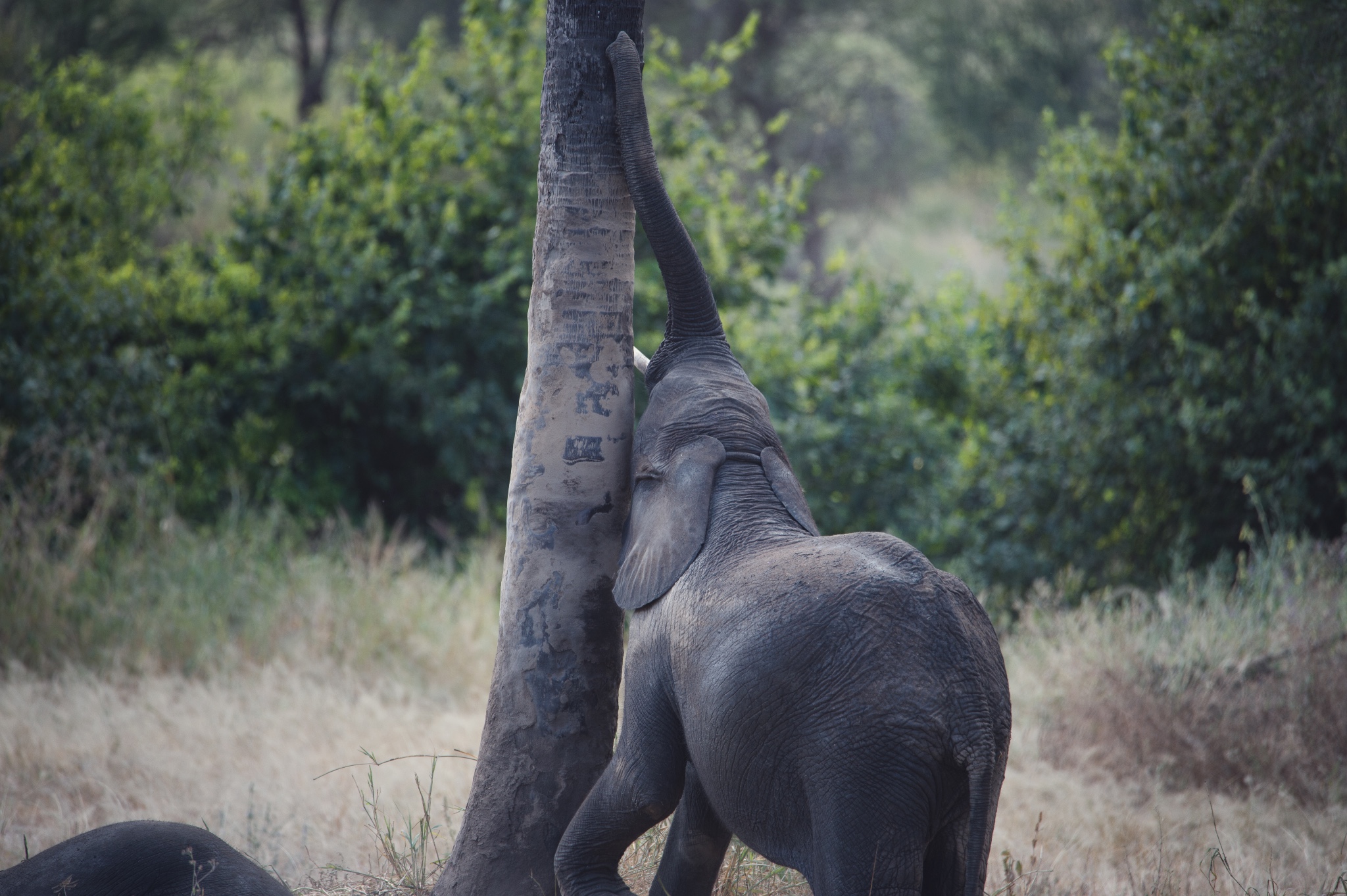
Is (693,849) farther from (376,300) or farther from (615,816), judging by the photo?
(376,300)

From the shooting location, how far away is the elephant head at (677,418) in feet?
10.2

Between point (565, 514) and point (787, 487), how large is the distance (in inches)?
27.8

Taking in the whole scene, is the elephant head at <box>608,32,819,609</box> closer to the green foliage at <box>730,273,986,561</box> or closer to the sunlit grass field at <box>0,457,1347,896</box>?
the sunlit grass field at <box>0,457,1347,896</box>

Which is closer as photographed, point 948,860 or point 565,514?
point 948,860

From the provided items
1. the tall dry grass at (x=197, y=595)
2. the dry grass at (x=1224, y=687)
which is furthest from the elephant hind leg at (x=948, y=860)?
the tall dry grass at (x=197, y=595)

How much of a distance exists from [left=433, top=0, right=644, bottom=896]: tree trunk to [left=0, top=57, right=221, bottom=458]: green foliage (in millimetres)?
5945

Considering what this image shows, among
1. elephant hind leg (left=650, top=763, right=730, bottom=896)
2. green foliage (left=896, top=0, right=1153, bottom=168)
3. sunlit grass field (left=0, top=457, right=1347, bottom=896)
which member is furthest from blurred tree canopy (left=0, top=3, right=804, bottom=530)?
green foliage (left=896, top=0, right=1153, bottom=168)

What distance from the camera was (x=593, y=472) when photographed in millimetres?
3494

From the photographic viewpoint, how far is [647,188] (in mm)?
3439

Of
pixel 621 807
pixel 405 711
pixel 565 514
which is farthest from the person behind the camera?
pixel 405 711

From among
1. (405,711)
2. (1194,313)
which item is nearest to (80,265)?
(405,711)

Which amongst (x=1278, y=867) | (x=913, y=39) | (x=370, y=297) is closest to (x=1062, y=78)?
(x=913, y=39)

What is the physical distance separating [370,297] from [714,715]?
751 centimetres

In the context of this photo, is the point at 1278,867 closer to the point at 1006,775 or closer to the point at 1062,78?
the point at 1006,775
